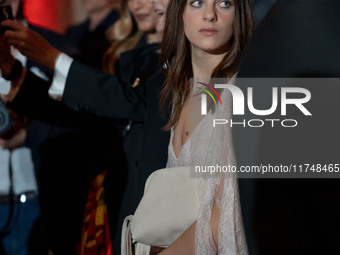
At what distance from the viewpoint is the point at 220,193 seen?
116 cm

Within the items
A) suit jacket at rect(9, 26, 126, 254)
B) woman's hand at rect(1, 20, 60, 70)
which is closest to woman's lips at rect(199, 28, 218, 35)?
woman's hand at rect(1, 20, 60, 70)

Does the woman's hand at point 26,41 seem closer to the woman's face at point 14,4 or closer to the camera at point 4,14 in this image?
the camera at point 4,14

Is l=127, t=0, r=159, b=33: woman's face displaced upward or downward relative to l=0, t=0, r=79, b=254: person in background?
upward

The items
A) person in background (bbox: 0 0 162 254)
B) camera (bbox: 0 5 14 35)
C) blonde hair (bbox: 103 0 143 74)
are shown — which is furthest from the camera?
blonde hair (bbox: 103 0 143 74)

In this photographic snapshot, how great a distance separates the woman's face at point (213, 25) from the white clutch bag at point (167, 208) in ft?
1.03

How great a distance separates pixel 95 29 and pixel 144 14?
1.02 feet

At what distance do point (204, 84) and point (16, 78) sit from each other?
0.70 meters

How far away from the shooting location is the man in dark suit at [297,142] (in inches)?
28.7

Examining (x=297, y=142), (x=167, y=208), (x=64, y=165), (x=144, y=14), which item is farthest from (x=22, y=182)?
(x=297, y=142)

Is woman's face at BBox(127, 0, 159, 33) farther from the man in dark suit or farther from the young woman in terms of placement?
the man in dark suit

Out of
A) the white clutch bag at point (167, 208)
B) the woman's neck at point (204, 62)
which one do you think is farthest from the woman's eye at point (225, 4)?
the white clutch bag at point (167, 208)

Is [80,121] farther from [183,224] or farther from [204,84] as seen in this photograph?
[183,224]

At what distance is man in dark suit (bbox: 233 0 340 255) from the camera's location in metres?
0.73

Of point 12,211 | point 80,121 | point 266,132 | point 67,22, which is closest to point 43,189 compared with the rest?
point 12,211
